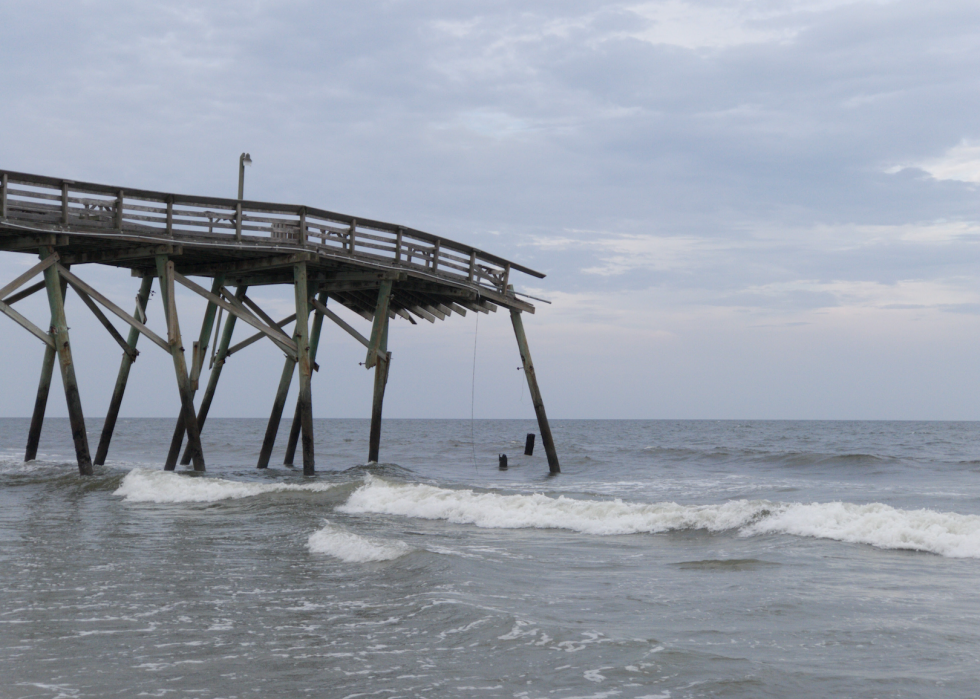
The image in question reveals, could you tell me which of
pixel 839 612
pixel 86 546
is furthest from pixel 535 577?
pixel 86 546

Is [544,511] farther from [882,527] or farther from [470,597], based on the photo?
[470,597]

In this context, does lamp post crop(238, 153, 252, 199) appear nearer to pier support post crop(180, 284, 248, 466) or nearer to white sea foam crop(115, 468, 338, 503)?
pier support post crop(180, 284, 248, 466)

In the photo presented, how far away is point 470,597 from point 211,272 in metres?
12.4

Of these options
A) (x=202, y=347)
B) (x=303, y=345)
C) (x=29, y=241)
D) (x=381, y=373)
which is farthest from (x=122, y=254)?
(x=381, y=373)

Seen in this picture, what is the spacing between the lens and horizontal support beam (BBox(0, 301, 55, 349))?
14.3 metres

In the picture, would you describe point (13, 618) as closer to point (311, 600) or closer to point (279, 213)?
point (311, 600)

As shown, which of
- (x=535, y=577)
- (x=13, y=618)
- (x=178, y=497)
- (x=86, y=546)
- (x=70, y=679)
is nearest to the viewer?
(x=70, y=679)

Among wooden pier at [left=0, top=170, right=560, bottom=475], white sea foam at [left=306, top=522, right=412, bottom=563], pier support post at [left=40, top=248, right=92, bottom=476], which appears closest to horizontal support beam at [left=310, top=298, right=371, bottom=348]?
wooden pier at [left=0, top=170, right=560, bottom=475]

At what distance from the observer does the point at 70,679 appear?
198 inches

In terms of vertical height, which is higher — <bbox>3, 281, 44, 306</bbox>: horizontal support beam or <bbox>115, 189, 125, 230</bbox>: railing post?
<bbox>115, 189, 125, 230</bbox>: railing post

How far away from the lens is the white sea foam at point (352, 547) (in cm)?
916

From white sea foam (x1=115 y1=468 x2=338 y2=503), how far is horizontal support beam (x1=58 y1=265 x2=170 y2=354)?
96.3 inches

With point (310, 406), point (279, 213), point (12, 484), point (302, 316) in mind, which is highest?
point (279, 213)

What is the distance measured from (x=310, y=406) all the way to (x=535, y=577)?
9142 mm
